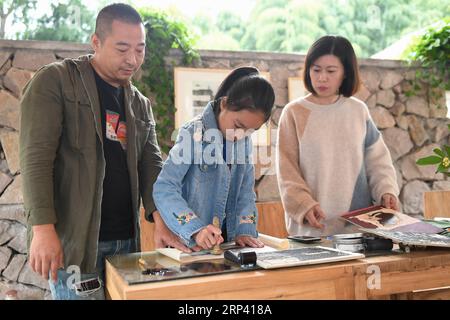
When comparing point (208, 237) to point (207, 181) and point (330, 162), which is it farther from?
point (330, 162)

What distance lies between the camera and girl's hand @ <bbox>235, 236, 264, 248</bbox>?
1367mm

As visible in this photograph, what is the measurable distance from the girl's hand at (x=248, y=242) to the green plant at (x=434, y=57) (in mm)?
2779

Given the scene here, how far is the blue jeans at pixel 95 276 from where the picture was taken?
4.35 ft

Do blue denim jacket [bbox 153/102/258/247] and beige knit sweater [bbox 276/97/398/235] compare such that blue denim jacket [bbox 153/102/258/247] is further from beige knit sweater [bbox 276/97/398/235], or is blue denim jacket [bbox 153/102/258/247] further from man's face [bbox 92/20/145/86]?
beige knit sweater [bbox 276/97/398/235]

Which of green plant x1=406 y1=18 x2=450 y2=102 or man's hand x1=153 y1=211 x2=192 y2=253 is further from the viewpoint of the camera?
green plant x1=406 y1=18 x2=450 y2=102

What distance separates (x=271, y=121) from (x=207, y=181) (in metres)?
2.11

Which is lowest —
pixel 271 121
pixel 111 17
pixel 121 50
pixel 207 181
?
pixel 207 181

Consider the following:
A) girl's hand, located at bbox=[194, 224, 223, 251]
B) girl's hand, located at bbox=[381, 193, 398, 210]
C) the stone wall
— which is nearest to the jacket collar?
girl's hand, located at bbox=[194, 224, 223, 251]

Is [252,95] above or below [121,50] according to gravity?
below

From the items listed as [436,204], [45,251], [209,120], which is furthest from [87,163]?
[436,204]

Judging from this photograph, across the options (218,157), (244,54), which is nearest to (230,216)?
(218,157)

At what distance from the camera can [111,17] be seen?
1.52 metres

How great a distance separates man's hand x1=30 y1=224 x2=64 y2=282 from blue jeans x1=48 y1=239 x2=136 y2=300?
0.06 metres

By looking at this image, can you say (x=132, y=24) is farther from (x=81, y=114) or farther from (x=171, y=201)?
(x=171, y=201)
